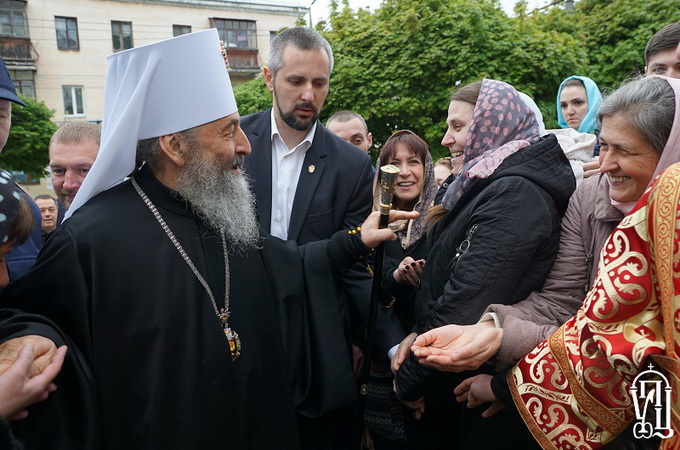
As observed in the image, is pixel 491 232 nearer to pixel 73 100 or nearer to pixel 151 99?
pixel 151 99

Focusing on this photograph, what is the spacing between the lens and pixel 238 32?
99.7 feet

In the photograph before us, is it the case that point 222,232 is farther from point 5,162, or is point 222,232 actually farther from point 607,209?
point 5,162

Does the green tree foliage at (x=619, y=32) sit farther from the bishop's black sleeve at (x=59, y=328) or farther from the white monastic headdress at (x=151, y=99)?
the bishop's black sleeve at (x=59, y=328)

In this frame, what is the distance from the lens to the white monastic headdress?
2068mm

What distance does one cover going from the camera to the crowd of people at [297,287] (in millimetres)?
1615

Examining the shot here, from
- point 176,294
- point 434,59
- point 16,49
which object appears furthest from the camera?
point 16,49

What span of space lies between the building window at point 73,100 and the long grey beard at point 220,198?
29281mm

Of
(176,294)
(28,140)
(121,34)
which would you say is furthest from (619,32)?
(121,34)

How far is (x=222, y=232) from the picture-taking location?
2309 mm

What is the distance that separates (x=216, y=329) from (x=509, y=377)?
1.26 metres

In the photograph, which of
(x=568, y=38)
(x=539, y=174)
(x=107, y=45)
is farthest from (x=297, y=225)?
(x=107, y=45)

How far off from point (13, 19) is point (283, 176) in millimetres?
30473

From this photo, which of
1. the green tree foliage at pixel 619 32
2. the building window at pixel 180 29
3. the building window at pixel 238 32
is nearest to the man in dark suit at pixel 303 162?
the green tree foliage at pixel 619 32

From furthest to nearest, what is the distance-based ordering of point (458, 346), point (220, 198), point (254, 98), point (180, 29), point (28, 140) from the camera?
point (180, 29) → point (28, 140) → point (254, 98) → point (220, 198) → point (458, 346)
